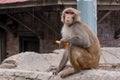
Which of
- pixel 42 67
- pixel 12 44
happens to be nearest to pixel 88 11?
pixel 42 67

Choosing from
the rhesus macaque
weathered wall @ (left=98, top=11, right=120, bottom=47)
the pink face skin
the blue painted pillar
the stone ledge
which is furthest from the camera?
weathered wall @ (left=98, top=11, right=120, bottom=47)

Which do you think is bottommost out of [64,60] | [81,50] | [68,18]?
[64,60]

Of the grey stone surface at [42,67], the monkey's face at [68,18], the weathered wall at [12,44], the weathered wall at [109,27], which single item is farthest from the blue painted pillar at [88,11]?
the weathered wall at [12,44]

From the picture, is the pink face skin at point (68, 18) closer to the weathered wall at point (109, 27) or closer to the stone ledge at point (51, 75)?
the stone ledge at point (51, 75)

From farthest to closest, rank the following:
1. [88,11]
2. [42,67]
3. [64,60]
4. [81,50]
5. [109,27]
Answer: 1. [109,27]
2. [42,67]
3. [88,11]
4. [64,60]
5. [81,50]

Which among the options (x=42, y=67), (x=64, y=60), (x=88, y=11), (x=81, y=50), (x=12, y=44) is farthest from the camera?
(x=12, y=44)

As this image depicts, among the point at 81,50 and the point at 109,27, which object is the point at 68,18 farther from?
the point at 109,27

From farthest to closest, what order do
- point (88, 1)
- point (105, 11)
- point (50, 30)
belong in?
point (50, 30) → point (105, 11) → point (88, 1)

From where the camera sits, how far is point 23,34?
15375 millimetres

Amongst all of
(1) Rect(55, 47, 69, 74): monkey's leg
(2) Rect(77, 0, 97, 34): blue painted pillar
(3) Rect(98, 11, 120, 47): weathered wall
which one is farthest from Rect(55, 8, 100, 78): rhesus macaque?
(3) Rect(98, 11, 120, 47): weathered wall

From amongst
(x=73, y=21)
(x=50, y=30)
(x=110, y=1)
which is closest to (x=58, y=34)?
(x=50, y=30)

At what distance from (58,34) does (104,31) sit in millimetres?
1211

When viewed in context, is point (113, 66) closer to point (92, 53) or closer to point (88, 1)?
point (88, 1)

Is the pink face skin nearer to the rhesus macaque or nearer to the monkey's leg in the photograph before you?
the rhesus macaque
